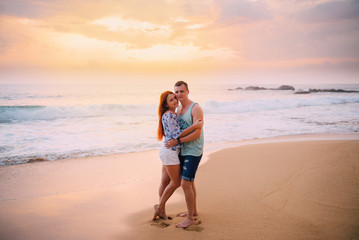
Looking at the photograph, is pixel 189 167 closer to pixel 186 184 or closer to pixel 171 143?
pixel 186 184

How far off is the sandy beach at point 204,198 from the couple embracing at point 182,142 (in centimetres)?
60

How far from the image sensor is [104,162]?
23.9 ft

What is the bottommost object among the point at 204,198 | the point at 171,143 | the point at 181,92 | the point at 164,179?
the point at 204,198

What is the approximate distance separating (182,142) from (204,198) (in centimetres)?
177

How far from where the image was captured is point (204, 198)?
477 cm

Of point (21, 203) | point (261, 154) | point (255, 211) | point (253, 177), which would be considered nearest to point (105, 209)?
point (21, 203)

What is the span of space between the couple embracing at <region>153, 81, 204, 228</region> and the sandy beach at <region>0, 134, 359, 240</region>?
599 mm

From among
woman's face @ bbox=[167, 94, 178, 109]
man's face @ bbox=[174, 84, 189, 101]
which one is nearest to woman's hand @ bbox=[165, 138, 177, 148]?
woman's face @ bbox=[167, 94, 178, 109]

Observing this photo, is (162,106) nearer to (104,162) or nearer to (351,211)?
(351,211)

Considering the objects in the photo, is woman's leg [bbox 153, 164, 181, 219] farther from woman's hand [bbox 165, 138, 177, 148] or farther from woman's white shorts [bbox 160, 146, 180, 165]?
woman's hand [bbox 165, 138, 177, 148]

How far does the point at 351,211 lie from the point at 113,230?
3779 millimetres

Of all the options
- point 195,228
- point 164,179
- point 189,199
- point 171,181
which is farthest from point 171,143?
point 195,228

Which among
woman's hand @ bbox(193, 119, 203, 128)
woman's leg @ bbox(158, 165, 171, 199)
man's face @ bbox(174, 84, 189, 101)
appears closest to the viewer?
woman's hand @ bbox(193, 119, 203, 128)

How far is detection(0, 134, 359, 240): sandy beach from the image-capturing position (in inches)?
139
